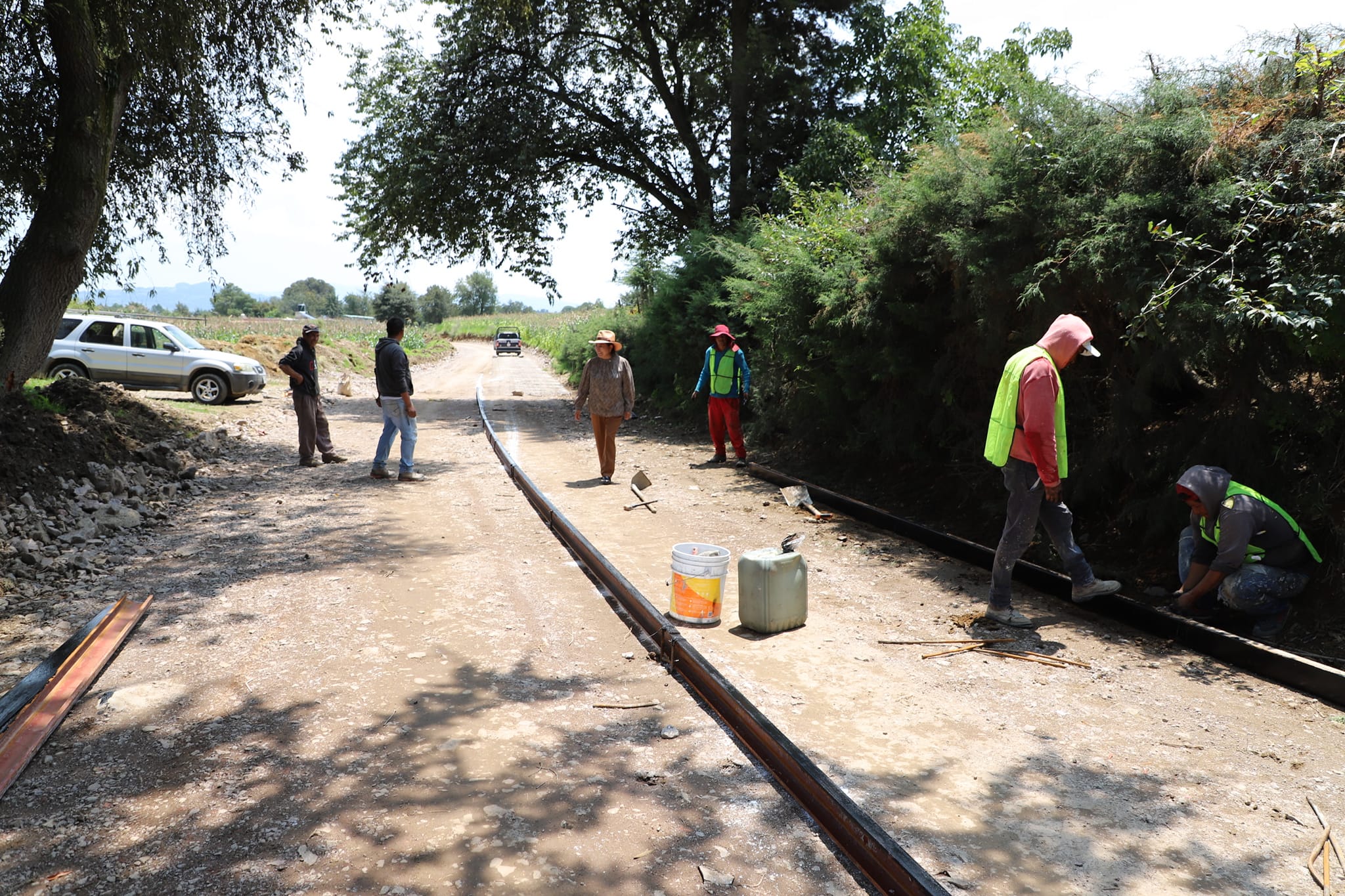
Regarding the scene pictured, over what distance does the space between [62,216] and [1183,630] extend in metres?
11.7

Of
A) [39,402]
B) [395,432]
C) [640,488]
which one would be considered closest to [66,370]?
[39,402]

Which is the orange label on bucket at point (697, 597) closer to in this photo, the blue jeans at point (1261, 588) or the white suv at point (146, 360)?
the blue jeans at point (1261, 588)

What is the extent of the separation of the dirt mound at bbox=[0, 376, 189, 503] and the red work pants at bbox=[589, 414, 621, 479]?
564 cm

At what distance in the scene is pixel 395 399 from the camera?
36.3 ft

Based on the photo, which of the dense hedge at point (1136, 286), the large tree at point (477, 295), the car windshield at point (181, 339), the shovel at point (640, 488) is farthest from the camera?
the large tree at point (477, 295)

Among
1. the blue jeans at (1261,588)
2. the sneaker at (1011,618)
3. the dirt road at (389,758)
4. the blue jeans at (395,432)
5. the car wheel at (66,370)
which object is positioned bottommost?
the dirt road at (389,758)

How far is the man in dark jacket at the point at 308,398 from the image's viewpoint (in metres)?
11.7

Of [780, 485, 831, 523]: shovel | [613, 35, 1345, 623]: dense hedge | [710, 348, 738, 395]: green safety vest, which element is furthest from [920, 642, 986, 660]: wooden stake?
[710, 348, 738, 395]: green safety vest

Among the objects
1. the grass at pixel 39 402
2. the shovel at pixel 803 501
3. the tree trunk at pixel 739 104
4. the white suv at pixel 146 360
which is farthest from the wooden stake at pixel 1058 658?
the white suv at pixel 146 360

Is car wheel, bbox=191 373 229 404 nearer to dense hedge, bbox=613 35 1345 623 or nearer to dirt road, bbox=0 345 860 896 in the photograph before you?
dirt road, bbox=0 345 860 896

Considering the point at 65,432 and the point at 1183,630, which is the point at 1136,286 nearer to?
the point at 1183,630

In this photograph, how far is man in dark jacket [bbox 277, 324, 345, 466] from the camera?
1170 centimetres

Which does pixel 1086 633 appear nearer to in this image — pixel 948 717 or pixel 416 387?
pixel 948 717

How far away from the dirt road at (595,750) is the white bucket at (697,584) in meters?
0.16
